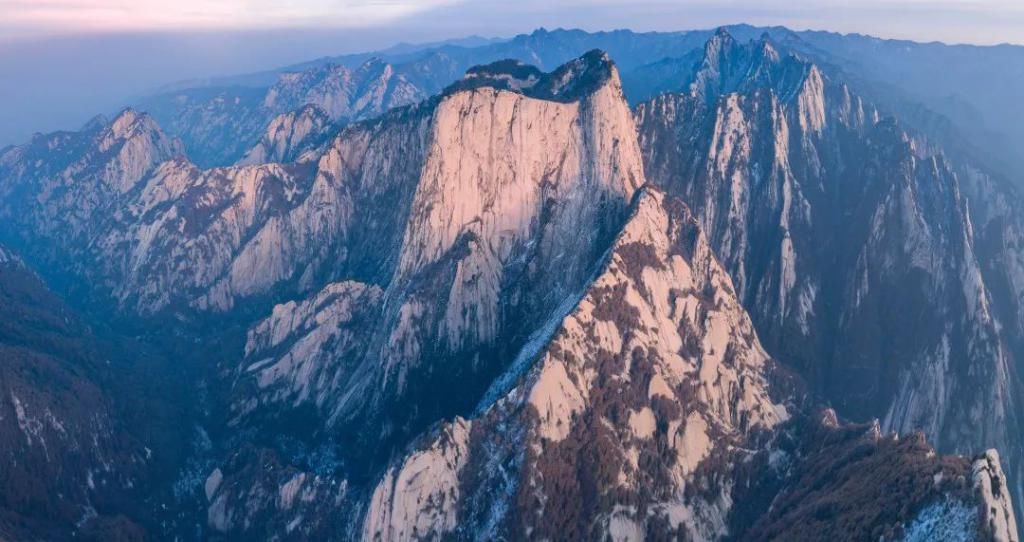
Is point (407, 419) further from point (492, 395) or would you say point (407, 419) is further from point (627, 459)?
point (627, 459)

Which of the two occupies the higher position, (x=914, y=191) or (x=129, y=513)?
(x=914, y=191)

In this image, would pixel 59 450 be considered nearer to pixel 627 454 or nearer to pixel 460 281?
pixel 460 281

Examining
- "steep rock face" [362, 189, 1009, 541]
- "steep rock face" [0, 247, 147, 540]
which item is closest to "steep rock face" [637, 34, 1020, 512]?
"steep rock face" [362, 189, 1009, 541]

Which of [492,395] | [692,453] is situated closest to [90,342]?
[492,395]

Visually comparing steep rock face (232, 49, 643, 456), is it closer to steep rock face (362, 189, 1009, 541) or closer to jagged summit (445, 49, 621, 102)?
jagged summit (445, 49, 621, 102)

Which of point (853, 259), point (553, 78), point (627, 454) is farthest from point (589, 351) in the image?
point (853, 259)

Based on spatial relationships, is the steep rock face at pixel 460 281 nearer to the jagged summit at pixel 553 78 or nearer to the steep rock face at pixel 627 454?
the jagged summit at pixel 553 78
